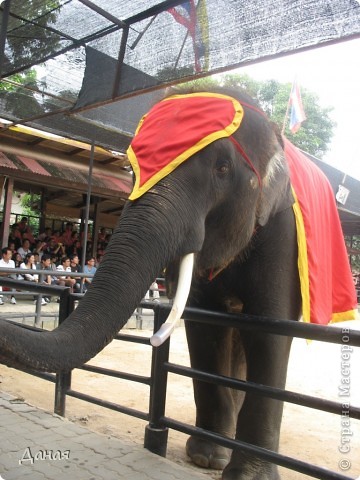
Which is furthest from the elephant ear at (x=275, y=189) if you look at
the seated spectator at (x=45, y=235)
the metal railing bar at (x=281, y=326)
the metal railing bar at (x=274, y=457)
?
the seated spectator at (x=45, y=235)

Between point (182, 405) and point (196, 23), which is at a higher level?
point (196, 23)

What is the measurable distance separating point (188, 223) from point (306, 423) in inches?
125

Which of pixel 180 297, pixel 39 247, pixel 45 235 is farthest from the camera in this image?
pixel 45 235

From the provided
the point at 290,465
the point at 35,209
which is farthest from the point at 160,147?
the point at 35,209

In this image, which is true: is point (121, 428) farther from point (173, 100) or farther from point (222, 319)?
point (173, 100)

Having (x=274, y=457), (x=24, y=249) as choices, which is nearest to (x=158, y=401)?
(x=274, y=457)

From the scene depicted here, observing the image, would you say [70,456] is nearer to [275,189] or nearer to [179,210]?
[179,210]

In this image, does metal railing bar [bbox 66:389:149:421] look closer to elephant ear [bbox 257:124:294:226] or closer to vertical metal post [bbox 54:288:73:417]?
vertical metal post [bbox 54:288:73:417]

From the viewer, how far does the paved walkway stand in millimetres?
2707

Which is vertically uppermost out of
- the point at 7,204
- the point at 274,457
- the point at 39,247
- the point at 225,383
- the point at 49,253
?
the point at 7,204

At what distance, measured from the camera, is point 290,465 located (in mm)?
2314

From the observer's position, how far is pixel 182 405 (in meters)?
4.90

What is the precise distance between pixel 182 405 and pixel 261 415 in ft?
7.50

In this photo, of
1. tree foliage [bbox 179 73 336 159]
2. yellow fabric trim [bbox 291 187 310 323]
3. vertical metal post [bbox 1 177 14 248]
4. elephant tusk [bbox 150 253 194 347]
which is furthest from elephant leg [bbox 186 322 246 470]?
tree foliage [bbox 179 73 336 159]
